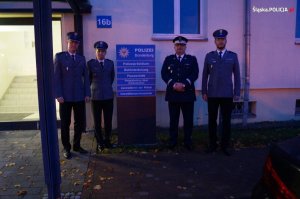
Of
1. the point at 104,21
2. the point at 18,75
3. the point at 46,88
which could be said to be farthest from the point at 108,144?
the point at 18,75

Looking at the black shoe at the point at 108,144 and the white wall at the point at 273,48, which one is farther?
the white wall at the point at 273,48

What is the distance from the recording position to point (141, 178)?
5.30 metres

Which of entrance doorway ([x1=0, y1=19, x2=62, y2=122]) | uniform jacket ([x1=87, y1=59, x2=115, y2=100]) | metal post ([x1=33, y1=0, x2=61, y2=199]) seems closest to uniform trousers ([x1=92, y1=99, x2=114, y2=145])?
uniform jacket ([x1=87, y1=59, x2=115, y2=100])

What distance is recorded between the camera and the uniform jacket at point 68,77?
20.2ft

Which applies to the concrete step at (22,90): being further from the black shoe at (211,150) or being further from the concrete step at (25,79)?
the black shoe at (211,150)

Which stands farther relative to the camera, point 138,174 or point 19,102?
point 19,102

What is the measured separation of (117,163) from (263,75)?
422cm

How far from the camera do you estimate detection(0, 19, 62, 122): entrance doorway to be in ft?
28.5

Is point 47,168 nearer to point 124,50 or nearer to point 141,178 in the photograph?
point 141,178

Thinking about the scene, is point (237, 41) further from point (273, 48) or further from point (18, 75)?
point (18, 75)

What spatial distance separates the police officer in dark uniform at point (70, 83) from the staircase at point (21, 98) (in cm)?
303

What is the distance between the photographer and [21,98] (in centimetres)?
923

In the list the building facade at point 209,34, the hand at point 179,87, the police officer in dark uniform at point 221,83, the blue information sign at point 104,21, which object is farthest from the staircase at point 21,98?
the police officer in dark uniform at point 221,83

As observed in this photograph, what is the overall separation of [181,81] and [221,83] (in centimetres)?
67
